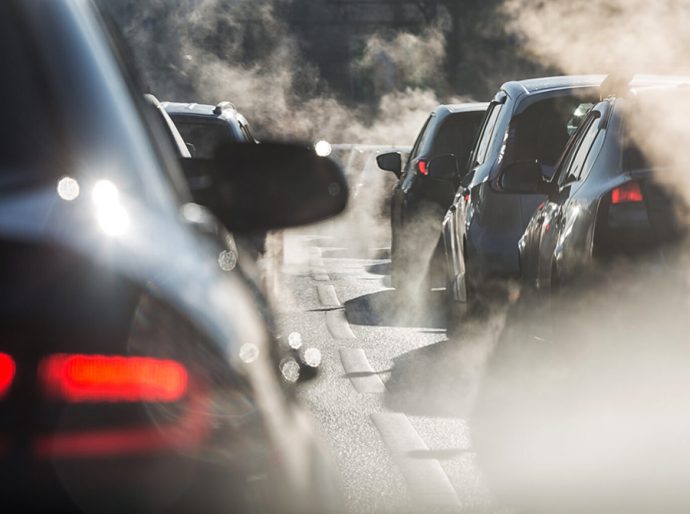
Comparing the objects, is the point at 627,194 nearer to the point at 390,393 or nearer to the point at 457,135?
the point at 390,393

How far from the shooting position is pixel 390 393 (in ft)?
27.7

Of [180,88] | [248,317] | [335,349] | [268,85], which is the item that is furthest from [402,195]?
[268,85]

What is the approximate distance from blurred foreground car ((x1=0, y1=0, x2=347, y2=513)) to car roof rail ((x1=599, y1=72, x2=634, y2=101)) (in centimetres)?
532

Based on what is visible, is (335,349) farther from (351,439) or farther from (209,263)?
(209,263)

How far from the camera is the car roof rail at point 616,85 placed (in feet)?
24.0

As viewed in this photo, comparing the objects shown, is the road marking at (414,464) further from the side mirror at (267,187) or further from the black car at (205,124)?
the black car at (205,124)

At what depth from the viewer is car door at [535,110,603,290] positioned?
671cm

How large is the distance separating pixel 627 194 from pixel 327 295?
8.64m

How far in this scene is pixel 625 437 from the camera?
22.2 feet

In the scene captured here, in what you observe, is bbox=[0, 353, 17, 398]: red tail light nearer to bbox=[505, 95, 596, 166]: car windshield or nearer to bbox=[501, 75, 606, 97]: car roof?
bbox=[505, 95, 596, 166]: car windshield

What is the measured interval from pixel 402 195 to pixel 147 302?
42.4ft

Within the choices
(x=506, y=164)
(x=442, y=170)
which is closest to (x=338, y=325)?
(x=442, y=170)

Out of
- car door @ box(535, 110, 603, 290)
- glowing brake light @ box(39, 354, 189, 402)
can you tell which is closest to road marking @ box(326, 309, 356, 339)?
car door @ box(535, 110, 603, 290)

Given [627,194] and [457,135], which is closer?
[627,194]
